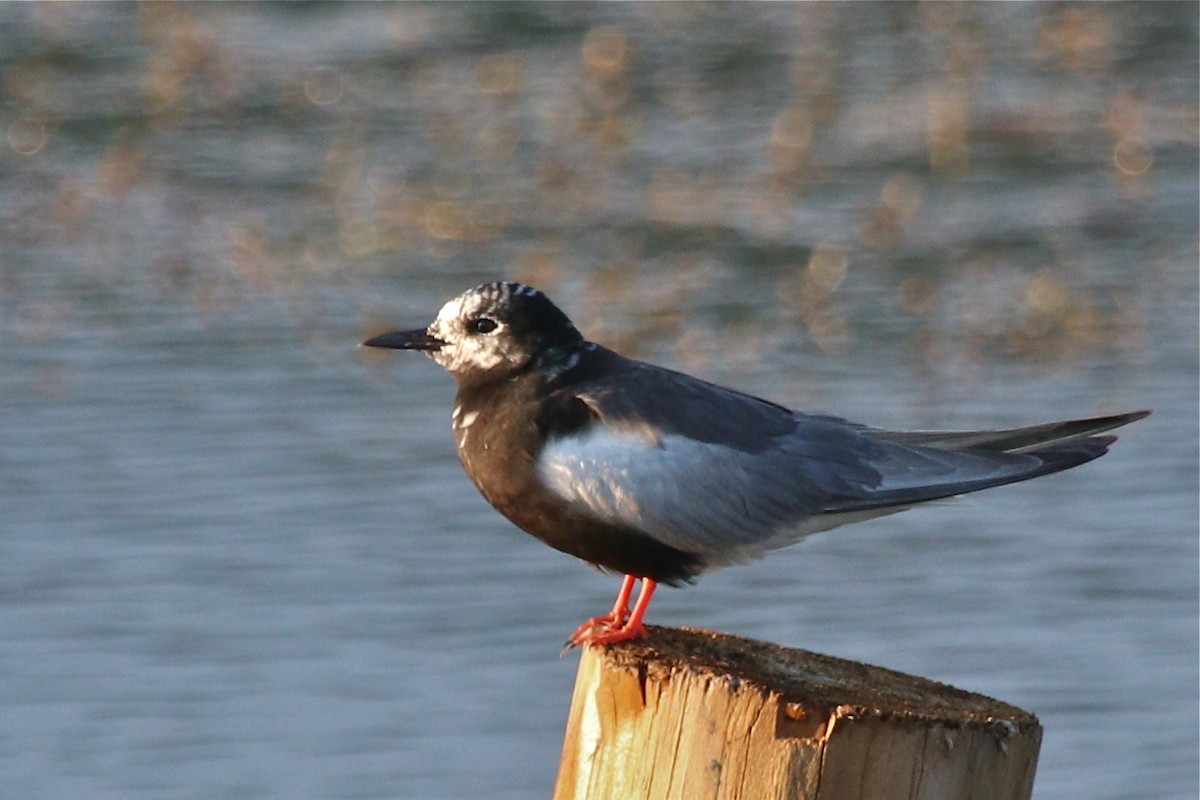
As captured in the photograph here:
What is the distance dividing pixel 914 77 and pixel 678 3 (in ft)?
8.09

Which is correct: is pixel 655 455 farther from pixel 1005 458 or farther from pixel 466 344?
pixel 1005 458

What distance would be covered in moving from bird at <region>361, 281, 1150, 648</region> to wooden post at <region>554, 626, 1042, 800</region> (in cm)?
83

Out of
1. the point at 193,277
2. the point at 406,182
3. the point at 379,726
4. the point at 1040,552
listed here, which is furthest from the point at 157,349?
the point at 1040,552

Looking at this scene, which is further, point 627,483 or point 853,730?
point 627,483

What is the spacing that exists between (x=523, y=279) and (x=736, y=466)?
23.7 ft

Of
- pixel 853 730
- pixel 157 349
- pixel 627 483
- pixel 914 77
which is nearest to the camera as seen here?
pixel 853 730

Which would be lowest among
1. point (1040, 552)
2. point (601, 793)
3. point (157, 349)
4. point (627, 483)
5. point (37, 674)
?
point (601, 793)

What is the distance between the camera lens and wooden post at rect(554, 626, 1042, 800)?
15.2 feet

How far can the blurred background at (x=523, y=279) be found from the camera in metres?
9.69

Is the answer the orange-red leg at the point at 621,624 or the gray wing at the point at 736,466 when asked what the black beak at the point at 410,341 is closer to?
the gray wing at the point at 736,466

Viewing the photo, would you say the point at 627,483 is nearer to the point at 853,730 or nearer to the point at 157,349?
the point at 853,730

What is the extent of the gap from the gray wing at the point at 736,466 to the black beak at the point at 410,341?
60 cm

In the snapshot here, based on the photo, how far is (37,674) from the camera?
9.83 metres

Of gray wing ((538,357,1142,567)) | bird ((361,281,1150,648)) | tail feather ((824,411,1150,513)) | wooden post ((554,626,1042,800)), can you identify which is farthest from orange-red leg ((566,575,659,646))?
tail feather ((824,411,1150,513))
